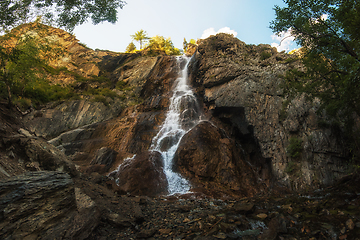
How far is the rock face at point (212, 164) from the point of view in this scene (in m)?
13.5

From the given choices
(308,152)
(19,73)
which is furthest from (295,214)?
(19,73)

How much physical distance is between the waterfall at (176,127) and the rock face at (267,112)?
9.15ft

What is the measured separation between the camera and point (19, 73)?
16438 mm

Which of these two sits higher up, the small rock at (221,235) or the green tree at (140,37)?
the green tree at (140,37)

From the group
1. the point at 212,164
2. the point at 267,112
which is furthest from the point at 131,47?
the point at 212,164

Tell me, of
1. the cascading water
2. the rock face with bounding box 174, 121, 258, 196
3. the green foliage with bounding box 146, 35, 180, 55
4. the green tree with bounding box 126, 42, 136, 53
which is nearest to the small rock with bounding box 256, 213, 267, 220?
the rock face with bounding box 174, 121, 258, 196

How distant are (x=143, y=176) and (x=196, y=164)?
174 inches

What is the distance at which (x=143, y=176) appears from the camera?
13.3m

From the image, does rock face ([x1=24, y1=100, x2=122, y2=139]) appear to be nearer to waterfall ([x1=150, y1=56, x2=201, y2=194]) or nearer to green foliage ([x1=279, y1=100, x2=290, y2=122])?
waterfall ([x1=150, y1=56, x2=201, y2=194])

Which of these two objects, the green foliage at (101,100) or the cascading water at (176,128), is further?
the green foliage at (101,100)

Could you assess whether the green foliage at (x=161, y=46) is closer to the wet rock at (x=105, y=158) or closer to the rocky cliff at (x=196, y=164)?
the rocky cliff at (x=196, y=164)

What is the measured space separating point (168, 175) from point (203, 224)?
781 centimetres

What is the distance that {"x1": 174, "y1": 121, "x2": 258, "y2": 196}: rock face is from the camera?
13.5 meters

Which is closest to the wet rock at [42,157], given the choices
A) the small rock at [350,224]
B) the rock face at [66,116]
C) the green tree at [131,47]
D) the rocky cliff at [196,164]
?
the rocky cliff at [196,164]
